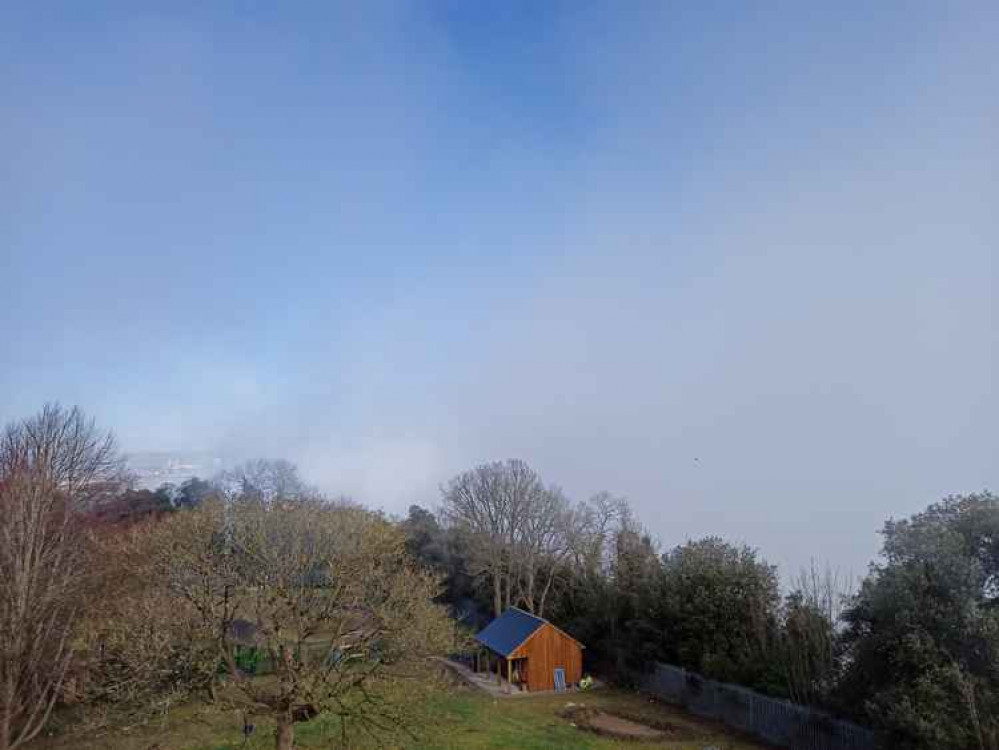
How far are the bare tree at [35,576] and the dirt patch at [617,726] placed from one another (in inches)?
582

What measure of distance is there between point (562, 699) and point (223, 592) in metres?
18.1

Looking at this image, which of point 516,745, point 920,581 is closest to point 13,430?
point 516,745

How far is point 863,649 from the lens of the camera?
15.8 meters

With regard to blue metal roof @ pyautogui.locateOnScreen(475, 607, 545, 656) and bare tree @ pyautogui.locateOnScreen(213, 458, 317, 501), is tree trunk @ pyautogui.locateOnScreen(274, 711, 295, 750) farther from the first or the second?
bare tree @ pyautogui.locateOnScreen(213, 458, 317, 501)

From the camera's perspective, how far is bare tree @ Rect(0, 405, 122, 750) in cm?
1238

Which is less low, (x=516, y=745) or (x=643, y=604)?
(x=643, y=604)

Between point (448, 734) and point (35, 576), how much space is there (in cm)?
1078

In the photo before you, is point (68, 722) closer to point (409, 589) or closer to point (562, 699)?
point (409, 589)

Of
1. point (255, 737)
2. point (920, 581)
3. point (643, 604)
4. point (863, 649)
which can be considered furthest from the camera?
point (643, 604)

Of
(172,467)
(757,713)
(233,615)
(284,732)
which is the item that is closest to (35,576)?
(233,615)

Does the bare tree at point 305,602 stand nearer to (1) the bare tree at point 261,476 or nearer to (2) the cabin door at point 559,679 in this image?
(2) the cabin door at point 559,679

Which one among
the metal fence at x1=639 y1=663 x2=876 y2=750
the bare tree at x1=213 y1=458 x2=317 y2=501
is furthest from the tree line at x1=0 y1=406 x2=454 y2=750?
the bare tree at x1=213 y1=458 x2=317 y2=501

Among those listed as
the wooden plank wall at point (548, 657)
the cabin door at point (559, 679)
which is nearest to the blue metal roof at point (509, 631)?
the wooden plank wall at point (548, 657)

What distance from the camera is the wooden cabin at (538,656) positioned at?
2794 cm
